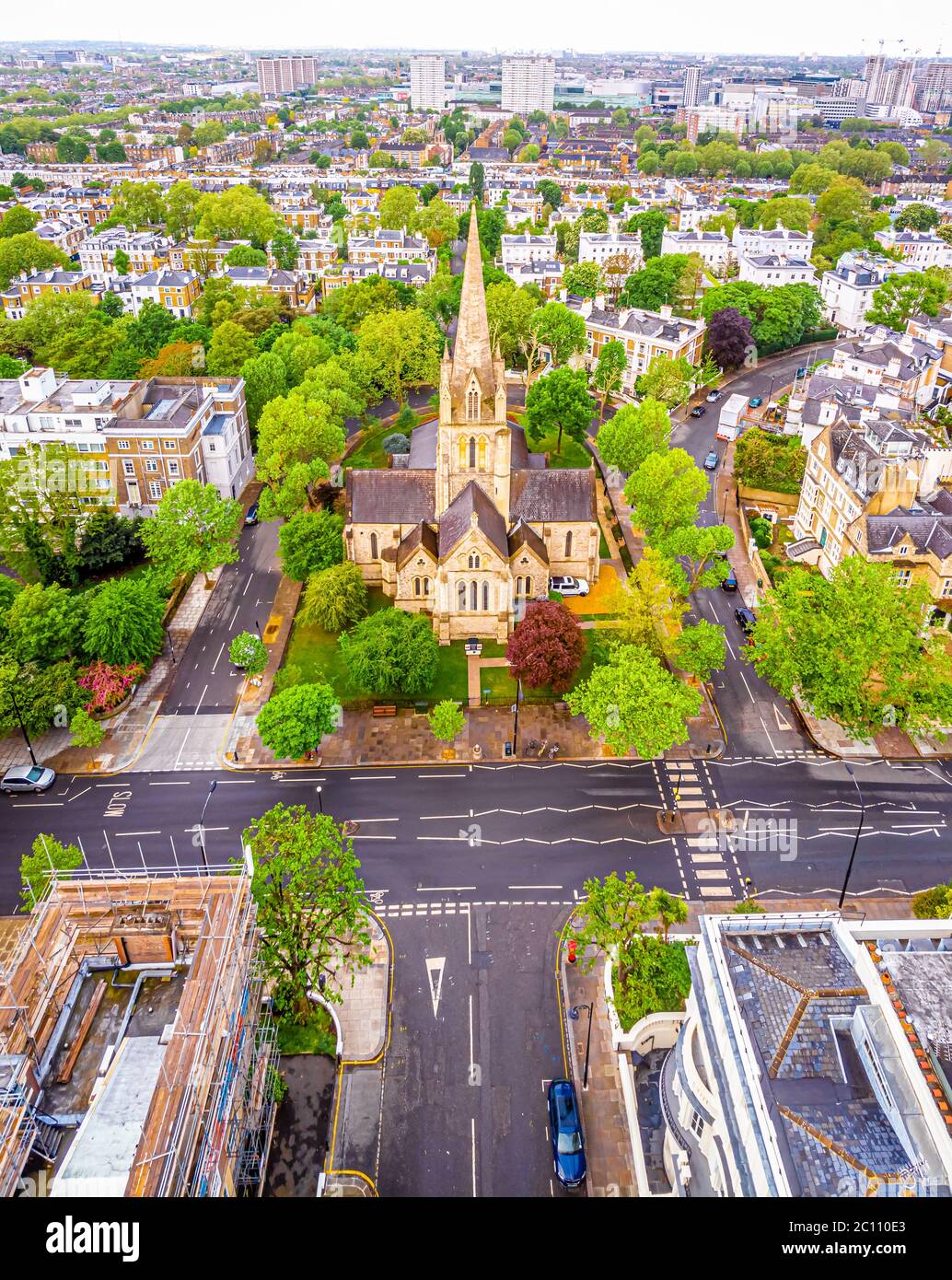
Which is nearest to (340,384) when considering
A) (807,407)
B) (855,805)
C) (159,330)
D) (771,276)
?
(159,330)

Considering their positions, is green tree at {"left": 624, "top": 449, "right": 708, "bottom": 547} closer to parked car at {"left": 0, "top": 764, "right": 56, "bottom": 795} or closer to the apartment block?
the apartment block

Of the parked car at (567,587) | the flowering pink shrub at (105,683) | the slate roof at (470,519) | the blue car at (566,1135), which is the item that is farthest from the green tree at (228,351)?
the blue car at (566,1135)

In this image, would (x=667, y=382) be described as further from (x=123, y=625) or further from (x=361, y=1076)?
(x=361, y=1076)

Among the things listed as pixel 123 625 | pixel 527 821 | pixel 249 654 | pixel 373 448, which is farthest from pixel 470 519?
pixel 373 448

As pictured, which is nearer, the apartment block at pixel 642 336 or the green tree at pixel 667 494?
the green tree at pixel 667 494

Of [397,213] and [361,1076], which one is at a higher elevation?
[397,213]

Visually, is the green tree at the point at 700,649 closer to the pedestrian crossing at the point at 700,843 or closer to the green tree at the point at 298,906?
the pedestrian crossing at the point at 700,843
